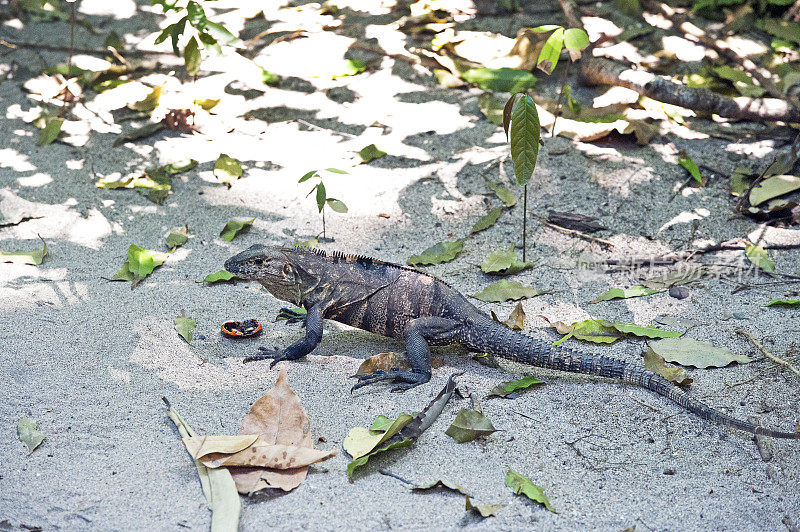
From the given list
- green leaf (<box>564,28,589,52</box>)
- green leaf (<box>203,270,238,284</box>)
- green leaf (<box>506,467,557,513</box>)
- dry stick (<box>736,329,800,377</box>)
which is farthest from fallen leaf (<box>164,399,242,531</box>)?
green leaf (<box>564,28,589,52</box>)

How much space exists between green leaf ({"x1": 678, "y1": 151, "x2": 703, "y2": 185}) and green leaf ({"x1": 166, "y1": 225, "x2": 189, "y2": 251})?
3.77 meters

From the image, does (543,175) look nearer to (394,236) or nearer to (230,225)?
(394,236)

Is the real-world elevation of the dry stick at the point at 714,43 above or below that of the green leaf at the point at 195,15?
below

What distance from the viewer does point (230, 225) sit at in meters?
5.16

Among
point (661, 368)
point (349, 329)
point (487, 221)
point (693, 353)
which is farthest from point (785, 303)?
point (349, 329)

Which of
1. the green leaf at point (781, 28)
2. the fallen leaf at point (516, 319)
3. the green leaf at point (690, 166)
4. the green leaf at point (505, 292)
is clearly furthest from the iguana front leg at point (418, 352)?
the green leaf at point (781, 28)

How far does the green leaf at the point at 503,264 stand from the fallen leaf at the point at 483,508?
80.9 inches

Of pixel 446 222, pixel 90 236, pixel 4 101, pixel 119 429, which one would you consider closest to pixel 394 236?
pixel 446 222

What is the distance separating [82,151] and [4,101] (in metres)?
1.40

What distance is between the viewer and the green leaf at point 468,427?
324cm

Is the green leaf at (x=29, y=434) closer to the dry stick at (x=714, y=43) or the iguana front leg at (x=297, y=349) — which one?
the iguana front leg at (x=297, y=349)

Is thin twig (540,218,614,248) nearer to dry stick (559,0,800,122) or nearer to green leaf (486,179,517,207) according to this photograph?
green leaf (486,179,517,207)

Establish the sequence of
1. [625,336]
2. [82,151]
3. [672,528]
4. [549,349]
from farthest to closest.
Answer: [82,151], [625,336], [549,349], [672,528]

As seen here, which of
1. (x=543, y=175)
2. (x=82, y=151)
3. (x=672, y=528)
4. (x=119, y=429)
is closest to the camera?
(x=672, y=528)
